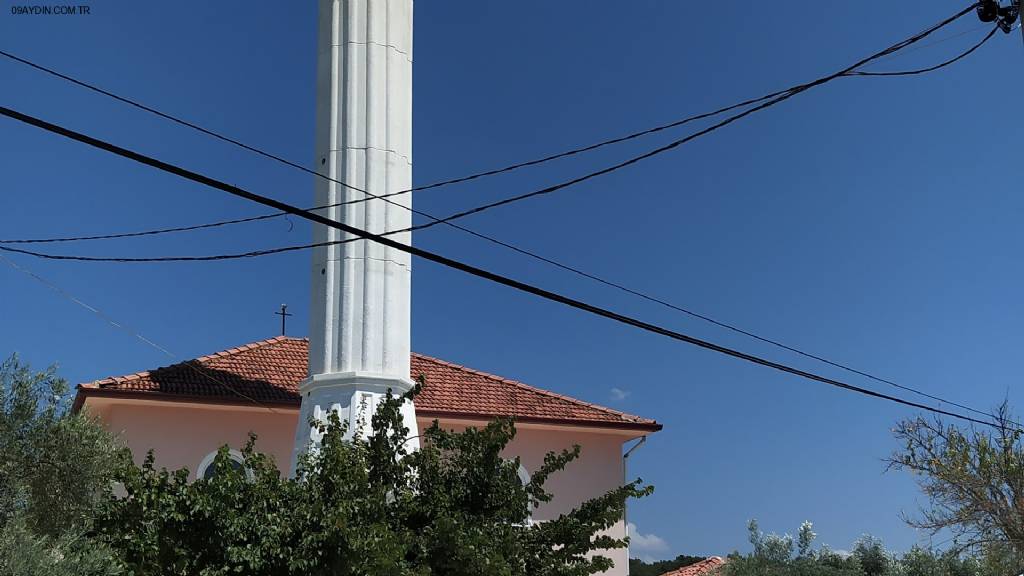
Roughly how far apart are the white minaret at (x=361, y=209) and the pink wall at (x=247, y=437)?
224 centimetres

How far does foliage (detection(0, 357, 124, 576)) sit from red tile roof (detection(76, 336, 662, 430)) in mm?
4997

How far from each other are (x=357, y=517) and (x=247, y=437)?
740 centimetres

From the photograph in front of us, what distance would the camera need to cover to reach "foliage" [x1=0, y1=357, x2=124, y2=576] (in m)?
10.4

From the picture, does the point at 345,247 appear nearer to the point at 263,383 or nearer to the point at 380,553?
the point at 263,383

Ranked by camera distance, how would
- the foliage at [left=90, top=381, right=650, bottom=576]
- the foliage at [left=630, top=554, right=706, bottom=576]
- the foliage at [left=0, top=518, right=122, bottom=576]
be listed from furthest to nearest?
the foliage at [left=630, top=554, right=706, bottom=576], the foliage at [left=90, top=381, right=650, bottom=576], the foliage at [left=0, top=518, right=122, bottom=576]

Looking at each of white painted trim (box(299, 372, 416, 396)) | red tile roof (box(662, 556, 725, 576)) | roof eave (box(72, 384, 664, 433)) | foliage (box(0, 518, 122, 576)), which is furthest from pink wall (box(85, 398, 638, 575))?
foliage (box(0, 518, 122, 576))

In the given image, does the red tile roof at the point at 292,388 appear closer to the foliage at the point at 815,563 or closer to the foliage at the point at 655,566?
the foliage at the point at 815,563

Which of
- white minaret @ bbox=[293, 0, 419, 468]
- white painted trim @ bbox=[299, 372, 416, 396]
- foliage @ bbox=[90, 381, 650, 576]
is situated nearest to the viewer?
foliage @ bbox=[90, 381, 650, 576]

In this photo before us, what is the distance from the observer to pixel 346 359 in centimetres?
1539

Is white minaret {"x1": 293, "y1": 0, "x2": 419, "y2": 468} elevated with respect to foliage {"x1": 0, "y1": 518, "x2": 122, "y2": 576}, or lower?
elevated

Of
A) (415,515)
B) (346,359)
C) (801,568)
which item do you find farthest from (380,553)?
(801,568)

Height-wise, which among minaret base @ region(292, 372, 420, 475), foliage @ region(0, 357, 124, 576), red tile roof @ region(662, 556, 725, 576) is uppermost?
minaret base @ region(292, 372, 420, 475)

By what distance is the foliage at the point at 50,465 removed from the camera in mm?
10422

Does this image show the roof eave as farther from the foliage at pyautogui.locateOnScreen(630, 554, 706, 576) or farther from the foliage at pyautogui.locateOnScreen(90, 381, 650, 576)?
the foliage at pyautogui.locateOnScreen(630, 554, 706, 576)
